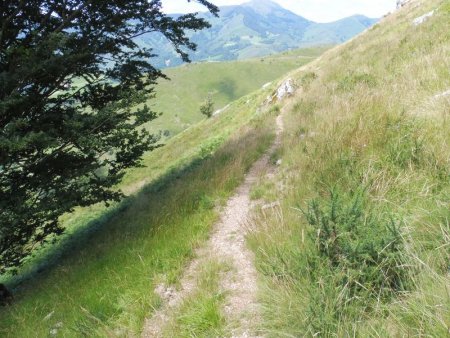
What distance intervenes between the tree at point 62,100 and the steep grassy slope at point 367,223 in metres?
4.27

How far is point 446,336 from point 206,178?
297 inches

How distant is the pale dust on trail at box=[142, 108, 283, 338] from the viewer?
3.87 meters

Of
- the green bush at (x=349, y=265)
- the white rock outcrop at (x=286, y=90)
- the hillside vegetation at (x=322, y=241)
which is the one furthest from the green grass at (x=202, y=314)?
the white rock outcrop at (x=286, y=90)

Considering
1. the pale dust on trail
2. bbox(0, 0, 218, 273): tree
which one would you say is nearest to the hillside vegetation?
the pale dust on trail

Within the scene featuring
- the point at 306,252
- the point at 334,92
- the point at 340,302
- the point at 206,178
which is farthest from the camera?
the point at 334,92

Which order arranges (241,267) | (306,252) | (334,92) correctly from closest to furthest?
(306,252), (241,267), (334,92)

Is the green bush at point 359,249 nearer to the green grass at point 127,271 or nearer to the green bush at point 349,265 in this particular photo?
the green bush at point 349,265

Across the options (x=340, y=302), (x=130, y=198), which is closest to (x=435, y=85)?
(x=340, y=302)

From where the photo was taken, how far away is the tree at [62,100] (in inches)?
285

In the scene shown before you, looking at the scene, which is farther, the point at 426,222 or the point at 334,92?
the point at 334,92

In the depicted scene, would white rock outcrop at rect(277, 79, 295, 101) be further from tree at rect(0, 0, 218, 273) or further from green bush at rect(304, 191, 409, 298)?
green bush at rect(304, 191, 409, 298)

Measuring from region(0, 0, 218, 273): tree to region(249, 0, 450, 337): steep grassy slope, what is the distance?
4274 millimetres

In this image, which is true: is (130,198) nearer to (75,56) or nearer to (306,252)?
(75,56)

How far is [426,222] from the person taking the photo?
11.1 ft
